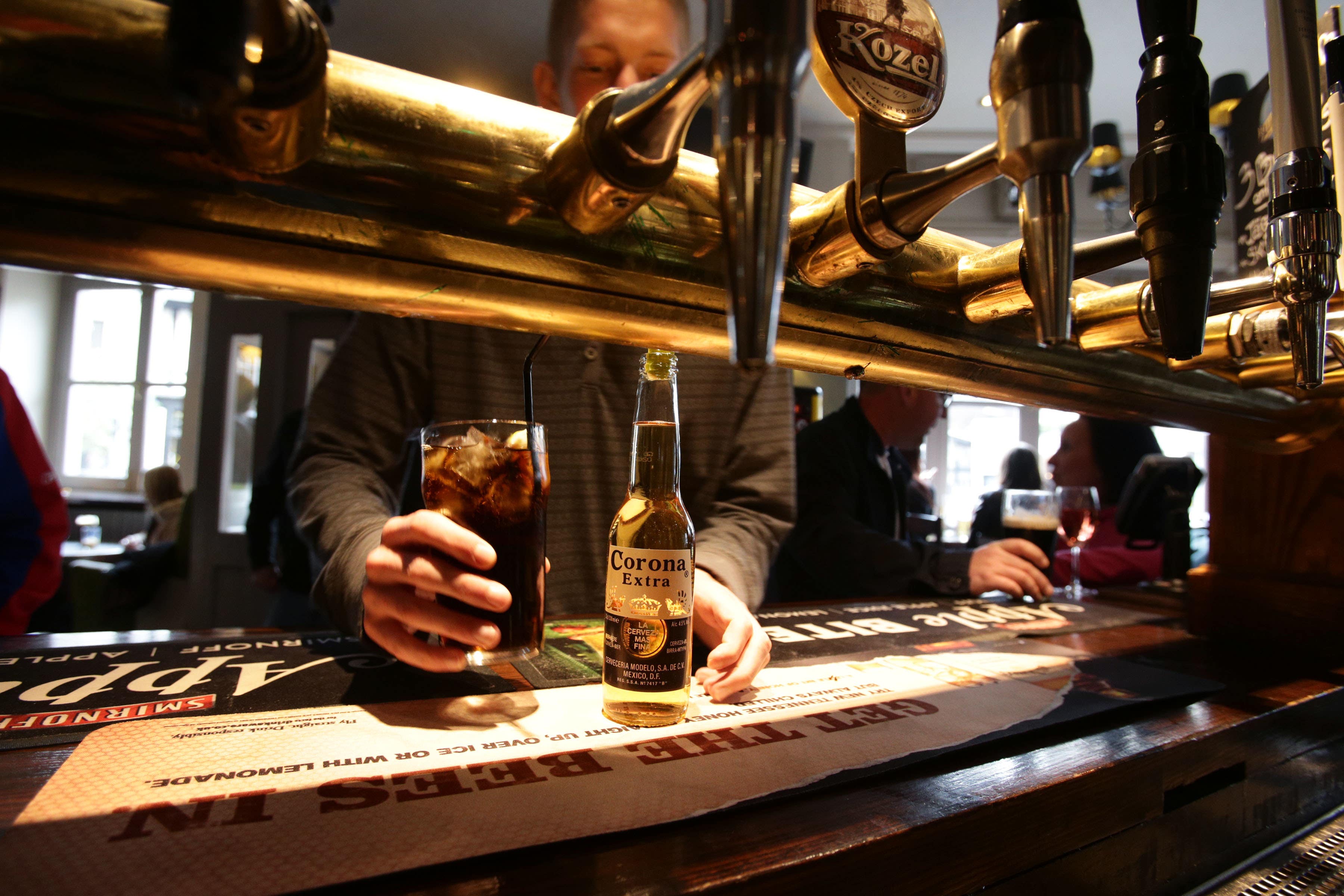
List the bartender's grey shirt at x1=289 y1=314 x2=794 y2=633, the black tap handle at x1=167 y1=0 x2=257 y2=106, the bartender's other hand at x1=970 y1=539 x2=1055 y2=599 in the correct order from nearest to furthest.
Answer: the black tap handle at x1=167 y1=0 x2=257 y2=106 < the bartender's grey shirt at x1=289 y1=314 x2=794 y2=633 < the bartender's other hand at x1=970 y1=539 x2=1055 y2=599

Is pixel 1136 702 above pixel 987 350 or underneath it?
underneath

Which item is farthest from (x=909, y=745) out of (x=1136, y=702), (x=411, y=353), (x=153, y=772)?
(x=411, y=353)

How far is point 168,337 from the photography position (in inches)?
277

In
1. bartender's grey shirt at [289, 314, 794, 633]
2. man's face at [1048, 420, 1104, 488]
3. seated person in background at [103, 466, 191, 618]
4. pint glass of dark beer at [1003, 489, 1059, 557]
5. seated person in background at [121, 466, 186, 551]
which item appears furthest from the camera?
seated person in background at [121, 466, 186, 551]

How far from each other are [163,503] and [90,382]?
3.37 meters

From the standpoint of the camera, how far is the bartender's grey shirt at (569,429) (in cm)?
106

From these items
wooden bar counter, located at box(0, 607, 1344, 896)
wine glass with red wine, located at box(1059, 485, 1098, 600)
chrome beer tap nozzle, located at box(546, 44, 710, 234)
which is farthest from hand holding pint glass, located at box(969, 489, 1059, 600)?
chrome beer tap nozzle, located at box(546, 44, 710, 234)

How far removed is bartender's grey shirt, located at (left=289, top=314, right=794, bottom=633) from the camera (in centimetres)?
106

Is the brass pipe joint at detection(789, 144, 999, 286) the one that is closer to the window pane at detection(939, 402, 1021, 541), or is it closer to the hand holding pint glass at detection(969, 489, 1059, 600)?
the hand holding pint glass at detection(969, 489, 1059, 600)

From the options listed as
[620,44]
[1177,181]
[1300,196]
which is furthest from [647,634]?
[620,44]

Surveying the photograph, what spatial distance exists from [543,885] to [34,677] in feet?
1.87

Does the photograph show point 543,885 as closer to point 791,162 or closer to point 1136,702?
point 791,162

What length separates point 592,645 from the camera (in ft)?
2.62

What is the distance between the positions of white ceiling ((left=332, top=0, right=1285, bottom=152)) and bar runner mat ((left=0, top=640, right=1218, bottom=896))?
8.32 ft
